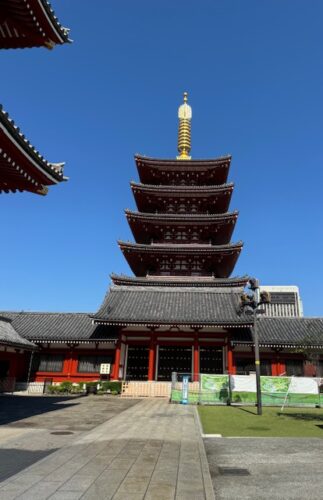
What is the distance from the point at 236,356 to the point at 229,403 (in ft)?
31.2

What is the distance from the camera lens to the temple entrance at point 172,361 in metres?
30.2

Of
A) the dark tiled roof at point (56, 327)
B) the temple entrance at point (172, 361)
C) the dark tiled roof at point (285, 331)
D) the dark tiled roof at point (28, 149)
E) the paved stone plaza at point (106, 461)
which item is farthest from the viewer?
the dark tiled roof at point (56, 327)

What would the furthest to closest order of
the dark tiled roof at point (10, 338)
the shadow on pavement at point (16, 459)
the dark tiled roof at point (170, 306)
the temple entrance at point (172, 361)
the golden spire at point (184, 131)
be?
the golden spire at point (184, 131) → the temple entrance at point (172, 361) → the dark tiled roof at point (170, 306) → the dark tiled roof at point (10, 338) → the shadow on pavement at point (16, 459)

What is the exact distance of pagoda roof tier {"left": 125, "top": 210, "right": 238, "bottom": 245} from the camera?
117ft

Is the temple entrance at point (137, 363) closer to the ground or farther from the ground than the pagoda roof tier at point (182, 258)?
closer to the ground

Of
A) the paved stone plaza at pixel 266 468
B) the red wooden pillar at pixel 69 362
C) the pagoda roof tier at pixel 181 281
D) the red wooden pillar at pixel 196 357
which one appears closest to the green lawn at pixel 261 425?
the paved stone plaza at pixel 266 468

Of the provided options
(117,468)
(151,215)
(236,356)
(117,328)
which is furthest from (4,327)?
(117,468)

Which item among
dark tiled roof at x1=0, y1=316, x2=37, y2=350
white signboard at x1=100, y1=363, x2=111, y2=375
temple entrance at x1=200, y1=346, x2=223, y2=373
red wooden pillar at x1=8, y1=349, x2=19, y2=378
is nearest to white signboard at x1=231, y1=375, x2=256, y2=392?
temple entrance at x1=200, y1=346, x2=223, y2=373

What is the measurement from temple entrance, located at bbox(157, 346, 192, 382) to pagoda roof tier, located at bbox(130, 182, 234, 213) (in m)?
14.8

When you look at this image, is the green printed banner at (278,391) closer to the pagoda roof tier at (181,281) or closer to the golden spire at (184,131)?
the pagoda roof tier at (181,281)

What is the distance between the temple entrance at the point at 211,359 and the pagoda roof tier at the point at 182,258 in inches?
314

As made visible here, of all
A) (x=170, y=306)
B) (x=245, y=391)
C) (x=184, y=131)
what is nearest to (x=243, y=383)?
(x=245, y=391)

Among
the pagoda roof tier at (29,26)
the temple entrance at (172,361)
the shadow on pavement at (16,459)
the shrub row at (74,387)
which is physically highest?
the pagoda roof tier at (29,26)

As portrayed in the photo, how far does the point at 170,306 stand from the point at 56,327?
10384 mm
